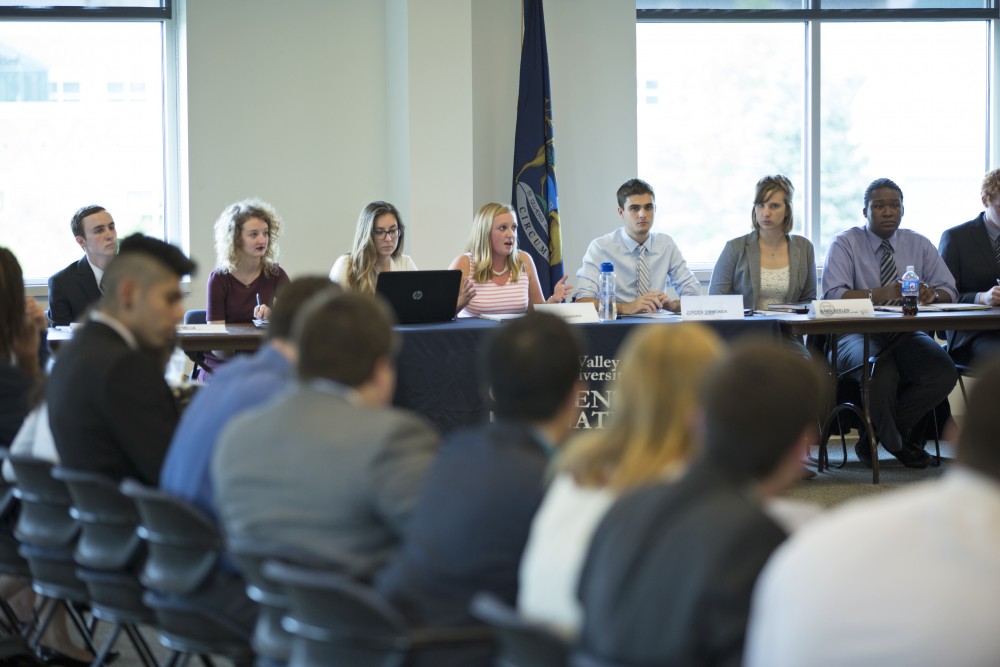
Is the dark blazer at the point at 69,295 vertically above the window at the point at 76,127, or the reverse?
the window at the point at 76,127

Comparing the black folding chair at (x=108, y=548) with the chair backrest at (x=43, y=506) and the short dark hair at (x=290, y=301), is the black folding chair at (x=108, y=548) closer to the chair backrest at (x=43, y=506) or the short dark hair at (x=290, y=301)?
the chair backrest at (x=43, y=506)

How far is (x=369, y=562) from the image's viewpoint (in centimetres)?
205

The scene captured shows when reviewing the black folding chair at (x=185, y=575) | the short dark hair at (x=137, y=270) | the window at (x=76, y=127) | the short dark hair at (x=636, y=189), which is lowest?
the black folding chair at (x=185, y=575)

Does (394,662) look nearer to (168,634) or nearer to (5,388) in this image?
(168,634)

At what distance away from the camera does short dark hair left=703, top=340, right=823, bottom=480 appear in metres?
1.50

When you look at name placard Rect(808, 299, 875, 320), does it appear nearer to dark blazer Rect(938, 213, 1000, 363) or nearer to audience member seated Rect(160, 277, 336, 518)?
dark blazer Rect(938, 213, 1000, 363)

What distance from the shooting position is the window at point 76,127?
7.07m

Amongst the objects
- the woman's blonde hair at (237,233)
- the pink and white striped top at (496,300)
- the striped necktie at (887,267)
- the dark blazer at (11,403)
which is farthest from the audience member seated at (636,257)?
the dark blazer at (11,403)

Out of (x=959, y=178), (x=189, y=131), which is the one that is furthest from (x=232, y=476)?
(x=959, y=178)

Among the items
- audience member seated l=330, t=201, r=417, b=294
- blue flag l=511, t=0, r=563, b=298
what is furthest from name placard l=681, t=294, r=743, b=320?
blue flag l=511, t=0, r=563, b=298

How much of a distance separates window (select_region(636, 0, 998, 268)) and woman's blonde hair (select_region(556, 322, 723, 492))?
6.24 metres

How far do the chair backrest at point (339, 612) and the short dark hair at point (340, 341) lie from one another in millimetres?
366

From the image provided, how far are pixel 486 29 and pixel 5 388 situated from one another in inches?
182

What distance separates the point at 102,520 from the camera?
8.43 feet
